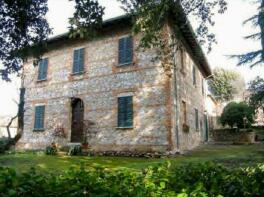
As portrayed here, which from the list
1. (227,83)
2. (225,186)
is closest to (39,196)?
(225,186)

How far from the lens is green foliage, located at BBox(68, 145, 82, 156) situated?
550 inches

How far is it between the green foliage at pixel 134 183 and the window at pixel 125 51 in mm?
11203

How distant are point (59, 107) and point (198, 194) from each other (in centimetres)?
1525

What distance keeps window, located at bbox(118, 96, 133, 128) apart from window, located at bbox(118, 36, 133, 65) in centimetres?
198

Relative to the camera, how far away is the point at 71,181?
2469 mm

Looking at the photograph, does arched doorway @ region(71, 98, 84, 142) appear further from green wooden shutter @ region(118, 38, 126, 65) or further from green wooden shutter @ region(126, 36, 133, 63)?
green wooden shutter @ region(126, 36, 133, 63)

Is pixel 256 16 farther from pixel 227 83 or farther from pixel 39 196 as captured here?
pixel 227 83

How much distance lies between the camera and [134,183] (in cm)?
270

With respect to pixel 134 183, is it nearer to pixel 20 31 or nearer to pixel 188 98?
pixel 20 31

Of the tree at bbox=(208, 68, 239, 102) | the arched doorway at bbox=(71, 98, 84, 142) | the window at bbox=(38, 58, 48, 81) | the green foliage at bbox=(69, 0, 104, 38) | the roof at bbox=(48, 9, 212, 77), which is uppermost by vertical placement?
the tree at bbox=(208, 68, 239, 102)

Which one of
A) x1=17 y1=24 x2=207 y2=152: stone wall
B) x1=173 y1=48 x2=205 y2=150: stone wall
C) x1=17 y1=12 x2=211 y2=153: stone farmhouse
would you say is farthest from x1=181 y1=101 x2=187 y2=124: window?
x1=17 y1=24 x2=207 y2=152: stone wall

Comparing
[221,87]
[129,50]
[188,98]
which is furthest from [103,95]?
[221,87]

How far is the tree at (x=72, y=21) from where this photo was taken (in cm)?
Result: 613

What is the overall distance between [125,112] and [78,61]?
4.78 m
